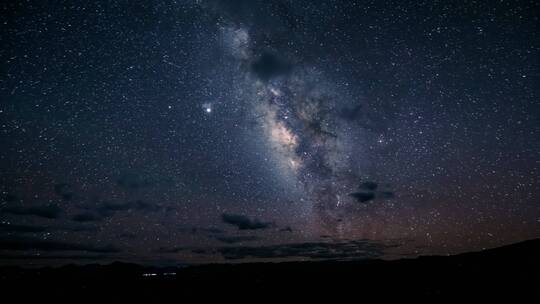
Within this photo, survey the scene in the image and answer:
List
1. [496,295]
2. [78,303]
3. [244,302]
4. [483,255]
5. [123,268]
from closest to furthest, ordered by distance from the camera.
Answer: [496,295] → [244,302] → [78,303] → [483,255] → [123,268]

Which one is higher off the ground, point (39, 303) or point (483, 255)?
point (483, 255)

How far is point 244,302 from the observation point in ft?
182

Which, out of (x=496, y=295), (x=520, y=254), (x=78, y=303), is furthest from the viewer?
(x=520, y=254)

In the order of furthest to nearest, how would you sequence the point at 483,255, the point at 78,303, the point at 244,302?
1. the point at 483,255
2. the point at 78,303
3. the point at 244,302

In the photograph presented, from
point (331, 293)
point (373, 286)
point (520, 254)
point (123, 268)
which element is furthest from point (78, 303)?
point (123, 268)

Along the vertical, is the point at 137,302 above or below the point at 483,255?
below

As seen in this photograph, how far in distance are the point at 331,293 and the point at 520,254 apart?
4819cm

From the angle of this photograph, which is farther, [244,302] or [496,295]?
[244,302]

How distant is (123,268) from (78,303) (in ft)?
423

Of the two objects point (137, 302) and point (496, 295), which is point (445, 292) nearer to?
point (496, 295)

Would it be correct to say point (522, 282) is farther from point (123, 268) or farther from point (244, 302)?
point (123, 268)

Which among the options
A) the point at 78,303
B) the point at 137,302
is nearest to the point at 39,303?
the point at 78,303

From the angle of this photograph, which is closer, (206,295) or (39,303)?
(39,303)

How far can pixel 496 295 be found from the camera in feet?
150
